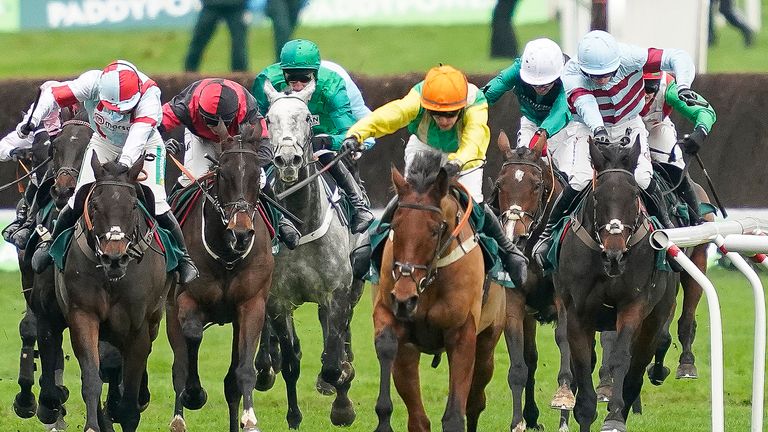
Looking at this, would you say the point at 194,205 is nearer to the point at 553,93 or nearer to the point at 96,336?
the point at 96,336

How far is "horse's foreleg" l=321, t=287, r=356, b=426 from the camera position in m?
10.0

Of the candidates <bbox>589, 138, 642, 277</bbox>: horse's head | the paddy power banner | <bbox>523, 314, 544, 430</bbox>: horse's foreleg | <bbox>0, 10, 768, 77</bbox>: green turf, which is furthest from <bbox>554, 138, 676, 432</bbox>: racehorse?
<bbox>0, 10, 768, 77</bbox>: green turf

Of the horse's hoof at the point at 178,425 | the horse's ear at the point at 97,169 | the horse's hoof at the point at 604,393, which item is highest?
the horse's ear at the point at 97,169

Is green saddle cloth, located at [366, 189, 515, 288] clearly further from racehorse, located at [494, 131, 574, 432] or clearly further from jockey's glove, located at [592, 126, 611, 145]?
racehorse, located at [494, 131, 574, 432]

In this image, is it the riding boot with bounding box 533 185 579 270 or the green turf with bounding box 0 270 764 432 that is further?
the green turf with bounding box 0 270 764 432

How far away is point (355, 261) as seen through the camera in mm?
8398

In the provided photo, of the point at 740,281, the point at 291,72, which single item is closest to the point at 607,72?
the point at 291,72

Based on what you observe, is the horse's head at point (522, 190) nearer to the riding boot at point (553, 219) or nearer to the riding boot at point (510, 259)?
the riding boot at point (553, 219)

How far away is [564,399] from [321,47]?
18905 millimetres

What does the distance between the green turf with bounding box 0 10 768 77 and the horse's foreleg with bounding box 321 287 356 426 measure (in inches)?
654

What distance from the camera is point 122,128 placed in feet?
29.7

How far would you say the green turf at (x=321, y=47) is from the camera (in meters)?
27.4

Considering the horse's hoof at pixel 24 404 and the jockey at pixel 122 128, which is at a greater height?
the jockey at pixel 122 128

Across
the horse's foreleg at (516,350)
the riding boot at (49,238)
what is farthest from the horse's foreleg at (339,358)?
the riding boot at (49,238)
